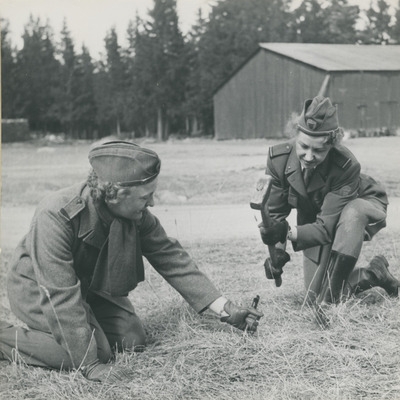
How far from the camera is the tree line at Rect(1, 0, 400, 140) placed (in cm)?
377

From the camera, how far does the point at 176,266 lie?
108 inches

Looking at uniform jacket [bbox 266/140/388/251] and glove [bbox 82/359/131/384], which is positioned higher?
uniform jacket [bbox 266/140/388/251]

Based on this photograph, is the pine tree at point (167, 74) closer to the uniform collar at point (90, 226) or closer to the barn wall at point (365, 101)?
the barn wall at point (365, 101)

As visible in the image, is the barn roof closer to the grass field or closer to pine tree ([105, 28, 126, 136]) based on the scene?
the grass field

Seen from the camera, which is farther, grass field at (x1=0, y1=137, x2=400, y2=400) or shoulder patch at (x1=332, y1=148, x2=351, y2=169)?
shoulder patch at (x1=332, y1=148, x2=351, y2=169)

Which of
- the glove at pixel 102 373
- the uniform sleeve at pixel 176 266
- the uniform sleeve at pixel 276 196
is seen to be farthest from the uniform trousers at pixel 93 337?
the uniform sleeve at pixel 276 196

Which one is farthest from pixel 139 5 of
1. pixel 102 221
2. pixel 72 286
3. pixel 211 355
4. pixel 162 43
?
pixel 211 355

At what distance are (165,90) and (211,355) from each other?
10.7 ft

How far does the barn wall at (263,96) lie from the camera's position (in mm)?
4387

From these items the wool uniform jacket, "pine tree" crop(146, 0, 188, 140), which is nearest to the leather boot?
the wool uniform jacket

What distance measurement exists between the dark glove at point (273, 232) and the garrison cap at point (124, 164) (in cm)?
73

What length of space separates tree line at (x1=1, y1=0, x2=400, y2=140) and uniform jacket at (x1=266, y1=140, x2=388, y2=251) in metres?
0.88

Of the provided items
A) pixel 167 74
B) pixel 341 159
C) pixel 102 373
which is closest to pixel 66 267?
pixel 102 373

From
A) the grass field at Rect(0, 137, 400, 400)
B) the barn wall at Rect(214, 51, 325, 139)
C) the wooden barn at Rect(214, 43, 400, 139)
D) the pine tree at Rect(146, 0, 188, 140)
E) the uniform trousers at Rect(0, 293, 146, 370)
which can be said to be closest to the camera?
the grass field at Rect(0, 137, 400, 400)
